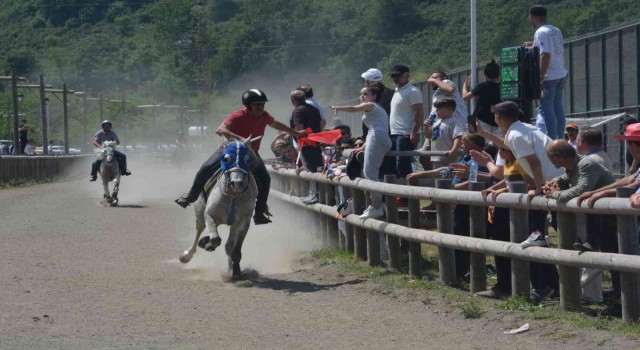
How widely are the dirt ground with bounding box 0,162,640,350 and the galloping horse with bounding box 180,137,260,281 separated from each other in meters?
0.43

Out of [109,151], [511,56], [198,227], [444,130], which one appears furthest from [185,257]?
[109,151]

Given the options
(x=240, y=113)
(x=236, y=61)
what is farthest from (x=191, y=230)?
(x=236, y=61)

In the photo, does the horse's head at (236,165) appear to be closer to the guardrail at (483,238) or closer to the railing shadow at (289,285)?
the railing shadow at (289,285)

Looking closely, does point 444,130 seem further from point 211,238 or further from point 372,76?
point 211,238

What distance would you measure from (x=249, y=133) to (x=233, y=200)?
0.96 metres

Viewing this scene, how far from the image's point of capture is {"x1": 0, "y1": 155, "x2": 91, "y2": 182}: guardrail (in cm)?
4320

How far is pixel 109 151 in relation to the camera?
3000 centimetres

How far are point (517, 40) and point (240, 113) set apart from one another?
231 feet

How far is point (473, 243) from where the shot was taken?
11.9 metres

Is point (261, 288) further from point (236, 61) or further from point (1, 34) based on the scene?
point (1, 34)

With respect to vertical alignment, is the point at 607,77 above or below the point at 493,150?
above

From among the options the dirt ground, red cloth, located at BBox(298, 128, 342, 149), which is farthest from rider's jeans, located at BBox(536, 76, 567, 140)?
the dirt ground

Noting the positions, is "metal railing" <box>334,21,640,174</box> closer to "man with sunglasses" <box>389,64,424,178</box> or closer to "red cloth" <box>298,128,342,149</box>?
"man with sunglasses" <box>389,64,424,178</box>

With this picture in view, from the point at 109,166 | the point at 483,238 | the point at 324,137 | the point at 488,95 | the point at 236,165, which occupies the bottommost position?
the point at 483,238
